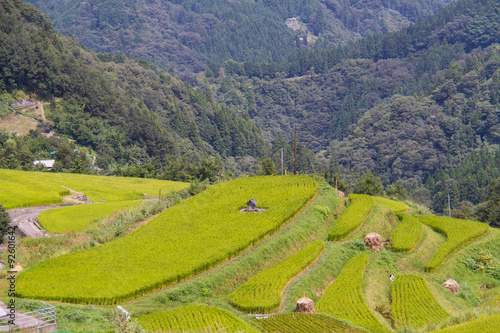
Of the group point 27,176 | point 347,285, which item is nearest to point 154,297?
point 347,285

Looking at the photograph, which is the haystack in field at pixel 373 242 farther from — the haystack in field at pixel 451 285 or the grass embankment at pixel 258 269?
the haystack in field at pixel 451 285

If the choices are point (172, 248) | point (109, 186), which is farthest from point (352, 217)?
point (109, 186)

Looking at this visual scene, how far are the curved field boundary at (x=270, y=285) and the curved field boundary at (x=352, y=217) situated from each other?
16.4 feet

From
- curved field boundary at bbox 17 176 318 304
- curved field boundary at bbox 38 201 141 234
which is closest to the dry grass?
curved field boundary at bbox 38 201 141 234

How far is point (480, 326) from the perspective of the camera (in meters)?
31.0

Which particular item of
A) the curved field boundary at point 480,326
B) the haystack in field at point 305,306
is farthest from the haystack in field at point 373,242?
the curved field boundary at point 480,326

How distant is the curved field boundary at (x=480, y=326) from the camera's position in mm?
30344

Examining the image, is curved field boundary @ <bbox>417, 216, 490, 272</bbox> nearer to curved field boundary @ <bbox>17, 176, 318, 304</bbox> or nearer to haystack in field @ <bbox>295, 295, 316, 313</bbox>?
curved field boundary @ <bbox>17, 176, 318, 304</bbox>

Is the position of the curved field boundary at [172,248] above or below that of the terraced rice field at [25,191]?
above

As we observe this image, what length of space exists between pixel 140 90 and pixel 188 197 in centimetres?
12046

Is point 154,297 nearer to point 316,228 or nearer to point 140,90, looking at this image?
point 316,228

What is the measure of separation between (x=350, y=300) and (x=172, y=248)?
46.6 ft

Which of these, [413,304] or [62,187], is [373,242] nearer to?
[413,304]

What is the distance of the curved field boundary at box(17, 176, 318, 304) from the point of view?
119ft
